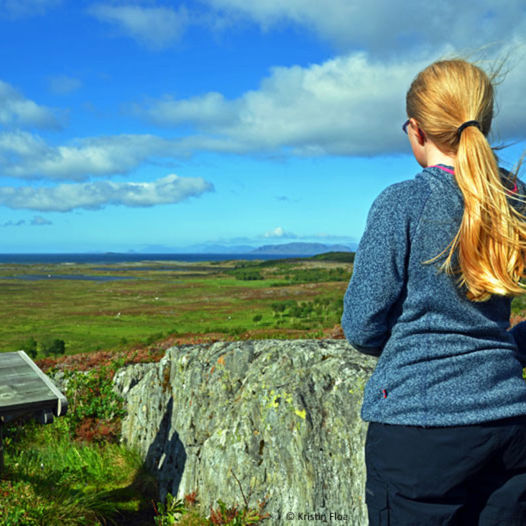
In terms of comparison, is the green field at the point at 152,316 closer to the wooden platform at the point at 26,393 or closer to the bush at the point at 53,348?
the bush at the point at 53,348

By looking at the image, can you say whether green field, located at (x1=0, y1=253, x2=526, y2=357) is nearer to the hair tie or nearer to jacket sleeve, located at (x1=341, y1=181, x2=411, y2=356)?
jacket sleeve, located at (x1=341, y1=181, x2=411, y2=356)

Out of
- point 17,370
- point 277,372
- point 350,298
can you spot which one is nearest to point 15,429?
point 17,370

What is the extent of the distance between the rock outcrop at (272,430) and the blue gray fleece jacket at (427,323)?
272cm

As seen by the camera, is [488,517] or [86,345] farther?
[86,345]

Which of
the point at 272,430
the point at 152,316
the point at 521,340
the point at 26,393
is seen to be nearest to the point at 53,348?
the point at 152,316

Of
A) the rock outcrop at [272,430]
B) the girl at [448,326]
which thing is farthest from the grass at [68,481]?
the girl at [448,326]

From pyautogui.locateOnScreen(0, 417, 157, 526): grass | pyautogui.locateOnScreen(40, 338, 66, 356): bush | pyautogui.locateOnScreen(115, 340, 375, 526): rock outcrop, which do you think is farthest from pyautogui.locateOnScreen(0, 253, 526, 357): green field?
pyautogui.locateOnScreen(115, 340, 375, 526): rock outcrop

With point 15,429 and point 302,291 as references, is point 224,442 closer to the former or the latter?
point 15,429

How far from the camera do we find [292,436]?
5.00 metres

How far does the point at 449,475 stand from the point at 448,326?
659 millimetres

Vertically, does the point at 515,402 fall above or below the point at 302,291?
above

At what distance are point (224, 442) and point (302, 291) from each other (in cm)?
4422

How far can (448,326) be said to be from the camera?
222cm

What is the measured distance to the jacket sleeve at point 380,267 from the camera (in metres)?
2.26
